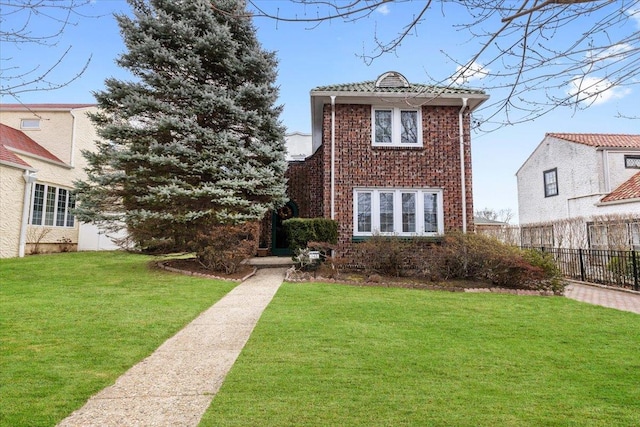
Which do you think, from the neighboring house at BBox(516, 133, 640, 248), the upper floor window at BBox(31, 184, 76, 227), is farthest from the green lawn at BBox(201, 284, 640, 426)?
the upper floor window at BBox(31, 184, 76, 227)

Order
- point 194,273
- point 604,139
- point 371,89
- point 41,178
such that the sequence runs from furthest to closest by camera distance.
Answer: point 604,139, point 41,178, point 371,89, point 194,273

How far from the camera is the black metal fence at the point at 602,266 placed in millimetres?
10781

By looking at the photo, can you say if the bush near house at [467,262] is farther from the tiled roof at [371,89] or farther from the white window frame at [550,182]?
the white window frame at [550,182]

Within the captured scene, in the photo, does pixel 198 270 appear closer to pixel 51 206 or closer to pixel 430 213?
pixel 430 213

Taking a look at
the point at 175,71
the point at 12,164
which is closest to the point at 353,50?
the point at 175,71

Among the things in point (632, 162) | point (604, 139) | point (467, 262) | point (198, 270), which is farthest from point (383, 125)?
point (604, 139)

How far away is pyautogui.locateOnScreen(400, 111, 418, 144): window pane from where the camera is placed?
13047 millimetres

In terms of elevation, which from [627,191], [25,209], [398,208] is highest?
[627,191]

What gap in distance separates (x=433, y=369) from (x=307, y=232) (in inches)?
299

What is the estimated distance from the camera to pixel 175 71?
A: 12.0 metres

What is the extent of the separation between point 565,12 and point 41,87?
445 cm

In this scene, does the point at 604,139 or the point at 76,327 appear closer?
the point at 76,327

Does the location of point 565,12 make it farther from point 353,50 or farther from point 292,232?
point 292,232

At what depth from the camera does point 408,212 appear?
12789 mm
